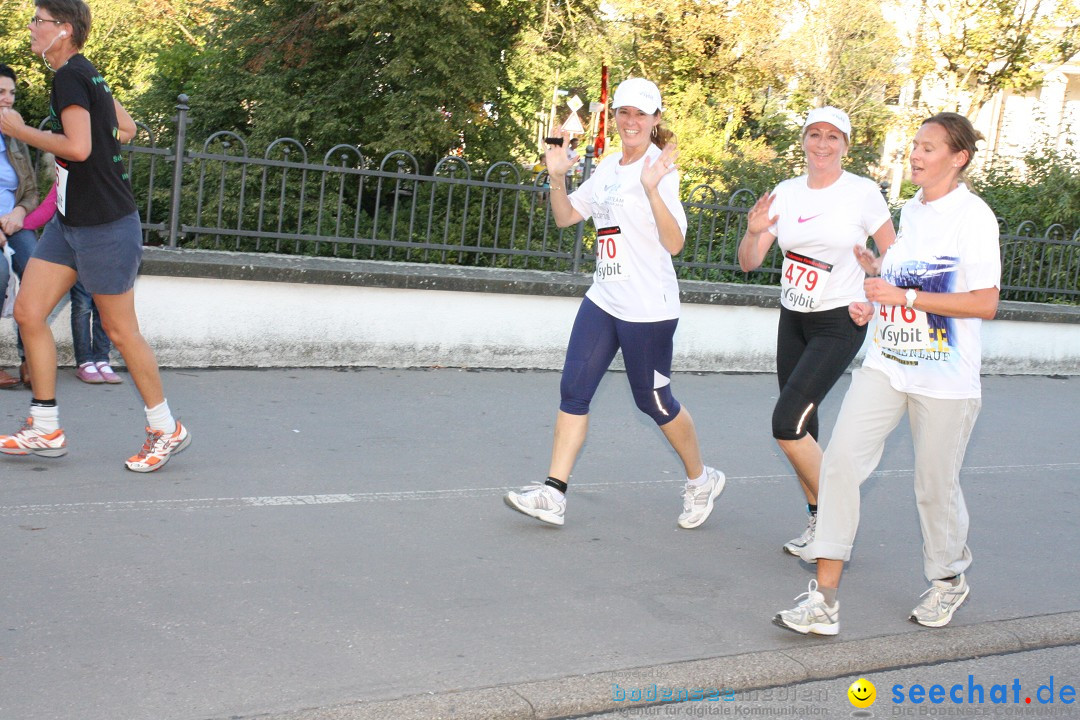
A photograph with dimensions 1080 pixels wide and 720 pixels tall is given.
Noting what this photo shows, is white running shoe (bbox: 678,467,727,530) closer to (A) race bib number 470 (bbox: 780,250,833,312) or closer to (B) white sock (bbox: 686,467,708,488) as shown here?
(B) white sock (bbox: 686,467,708,488)

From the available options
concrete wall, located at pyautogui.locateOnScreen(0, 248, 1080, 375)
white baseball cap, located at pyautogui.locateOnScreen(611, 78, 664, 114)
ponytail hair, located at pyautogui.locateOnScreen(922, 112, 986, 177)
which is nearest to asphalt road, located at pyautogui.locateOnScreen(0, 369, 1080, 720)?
concrete wall, located at pyautogui.locateOnScreen(0, 248, 1080, 375)

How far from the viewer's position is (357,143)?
550 inches

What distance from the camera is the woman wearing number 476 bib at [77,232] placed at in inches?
198

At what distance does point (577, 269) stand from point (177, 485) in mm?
4665

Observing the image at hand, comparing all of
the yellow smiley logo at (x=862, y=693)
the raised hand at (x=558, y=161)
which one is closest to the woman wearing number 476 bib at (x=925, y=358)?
the yellow smiley logo at (x=862, y=693)

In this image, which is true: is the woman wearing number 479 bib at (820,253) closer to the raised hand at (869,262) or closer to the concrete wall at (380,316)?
the raised hand at (869,262)

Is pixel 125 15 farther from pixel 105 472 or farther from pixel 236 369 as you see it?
pixel 105 472

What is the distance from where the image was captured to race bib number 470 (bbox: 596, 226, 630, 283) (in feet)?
16.3

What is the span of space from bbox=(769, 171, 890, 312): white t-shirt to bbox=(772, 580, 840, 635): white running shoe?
4.18ft

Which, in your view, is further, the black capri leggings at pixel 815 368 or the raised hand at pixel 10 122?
the raised hand at pixel 10 122

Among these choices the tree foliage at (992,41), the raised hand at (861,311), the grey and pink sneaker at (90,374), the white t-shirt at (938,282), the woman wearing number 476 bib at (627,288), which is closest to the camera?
the white t-shirt at (938,282)

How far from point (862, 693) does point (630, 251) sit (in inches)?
79.7

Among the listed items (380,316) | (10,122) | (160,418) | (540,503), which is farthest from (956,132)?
(380,316)

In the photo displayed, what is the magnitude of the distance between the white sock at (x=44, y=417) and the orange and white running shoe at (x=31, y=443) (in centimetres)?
2
